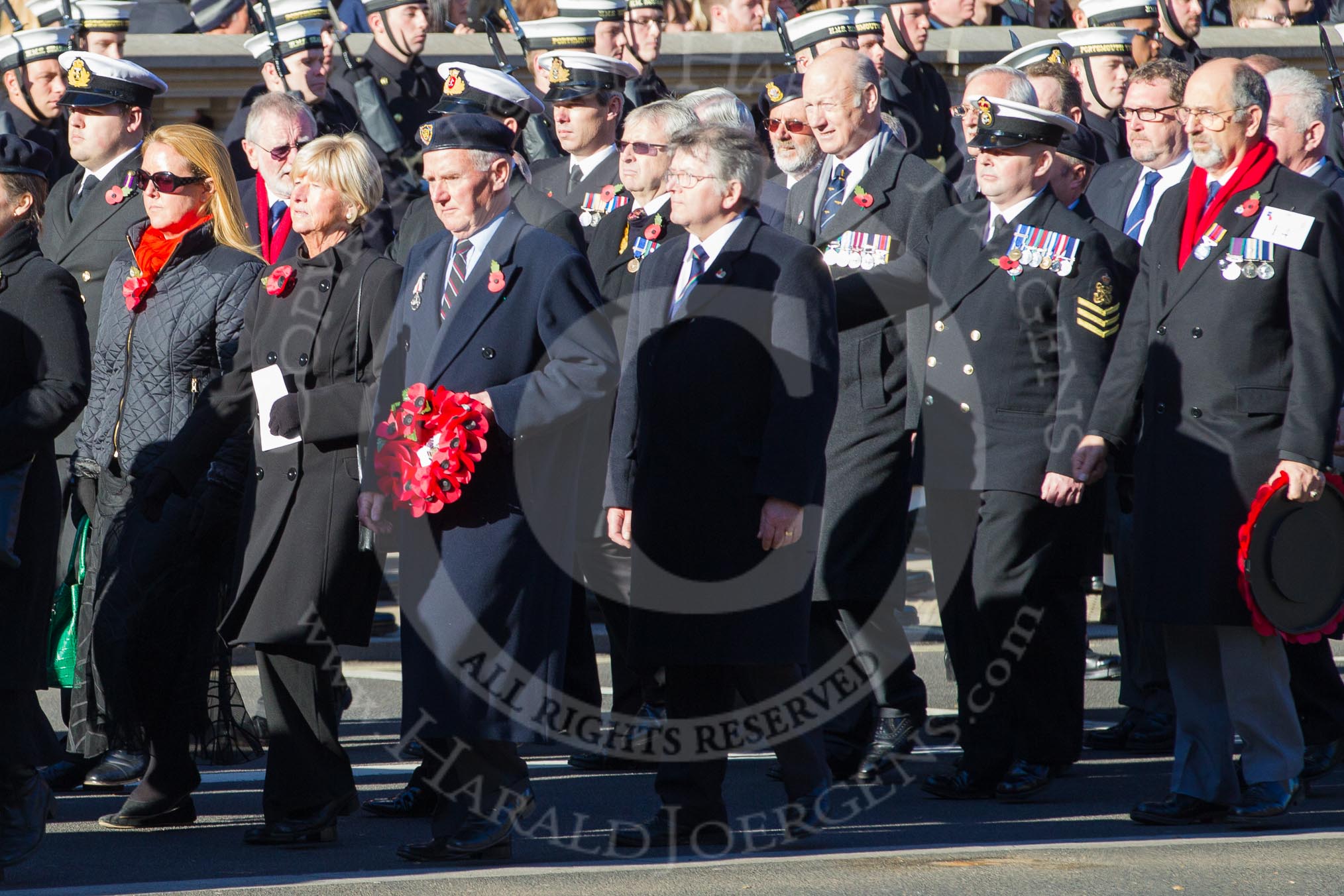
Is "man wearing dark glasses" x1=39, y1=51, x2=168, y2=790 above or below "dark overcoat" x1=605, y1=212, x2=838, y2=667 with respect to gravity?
above

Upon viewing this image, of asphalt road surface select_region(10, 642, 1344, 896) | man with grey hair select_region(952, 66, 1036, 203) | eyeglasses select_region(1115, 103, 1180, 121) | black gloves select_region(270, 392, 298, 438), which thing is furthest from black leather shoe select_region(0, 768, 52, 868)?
eyeglasses select_region(1115, 103, 1180, 121)

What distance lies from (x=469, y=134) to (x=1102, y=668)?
13.8 ft

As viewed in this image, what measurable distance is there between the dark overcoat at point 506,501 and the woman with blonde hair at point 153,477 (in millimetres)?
793

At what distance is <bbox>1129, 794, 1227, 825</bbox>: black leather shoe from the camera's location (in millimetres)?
5785

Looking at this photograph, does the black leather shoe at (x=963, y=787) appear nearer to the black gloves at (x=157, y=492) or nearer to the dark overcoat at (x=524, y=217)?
the dark overcoat at (x=524, y=217)

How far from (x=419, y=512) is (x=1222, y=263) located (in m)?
2.33

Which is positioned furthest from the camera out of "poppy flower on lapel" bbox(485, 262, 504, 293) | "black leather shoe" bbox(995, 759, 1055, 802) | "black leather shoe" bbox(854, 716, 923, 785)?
"black leather shoe" bbox(854, 716, 923, 785)

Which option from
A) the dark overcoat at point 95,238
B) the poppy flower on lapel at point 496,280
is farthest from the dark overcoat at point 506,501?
the dark overcoat at point 95,238

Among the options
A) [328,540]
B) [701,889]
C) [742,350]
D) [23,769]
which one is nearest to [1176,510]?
[742,350]

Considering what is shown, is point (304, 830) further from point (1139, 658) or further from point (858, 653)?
point (1139, 658)

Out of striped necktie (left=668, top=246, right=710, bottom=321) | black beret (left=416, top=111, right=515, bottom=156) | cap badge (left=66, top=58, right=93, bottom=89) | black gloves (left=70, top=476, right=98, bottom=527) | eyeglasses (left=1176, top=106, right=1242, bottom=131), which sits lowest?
black gloves (left=70, top=476, right=98, bottom=527)

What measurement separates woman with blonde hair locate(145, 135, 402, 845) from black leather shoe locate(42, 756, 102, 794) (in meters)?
1.10

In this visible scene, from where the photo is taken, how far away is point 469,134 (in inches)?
215

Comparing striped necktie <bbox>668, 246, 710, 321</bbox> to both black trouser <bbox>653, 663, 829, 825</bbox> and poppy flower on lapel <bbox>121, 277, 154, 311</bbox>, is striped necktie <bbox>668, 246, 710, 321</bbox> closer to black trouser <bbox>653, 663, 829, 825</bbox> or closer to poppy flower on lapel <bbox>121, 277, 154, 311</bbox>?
black trouser <bbox>653, 663, 829, 825</bbox>
